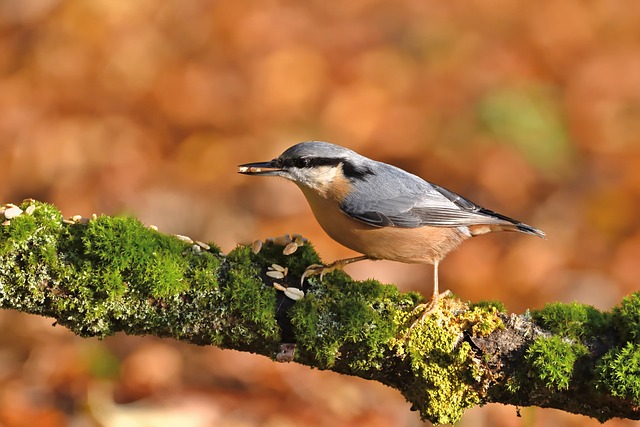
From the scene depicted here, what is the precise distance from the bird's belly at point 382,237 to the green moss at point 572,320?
26.7 inches

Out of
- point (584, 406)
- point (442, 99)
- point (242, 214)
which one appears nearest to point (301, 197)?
point (242, 214)

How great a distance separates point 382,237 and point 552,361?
95 cm

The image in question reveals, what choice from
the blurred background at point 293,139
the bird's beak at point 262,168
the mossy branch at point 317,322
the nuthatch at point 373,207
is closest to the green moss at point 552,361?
the mossy branch at point 317,322

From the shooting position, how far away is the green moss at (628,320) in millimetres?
2829

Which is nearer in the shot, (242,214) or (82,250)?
(82,250)

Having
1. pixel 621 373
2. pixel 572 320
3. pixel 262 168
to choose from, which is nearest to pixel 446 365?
pixel 572 320

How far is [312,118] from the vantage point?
22.5 ft

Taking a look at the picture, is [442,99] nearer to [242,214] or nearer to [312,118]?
[312,118]

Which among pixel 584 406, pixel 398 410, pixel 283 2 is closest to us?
pixel 584 406

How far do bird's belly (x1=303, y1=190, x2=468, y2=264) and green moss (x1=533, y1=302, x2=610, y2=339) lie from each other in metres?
0.68

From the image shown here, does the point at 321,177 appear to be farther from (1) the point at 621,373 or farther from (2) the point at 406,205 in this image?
(1) the point at 621,373

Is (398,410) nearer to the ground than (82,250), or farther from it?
nearer to the ground

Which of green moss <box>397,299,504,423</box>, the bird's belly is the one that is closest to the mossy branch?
green moss <box>397,299,504,423</box>

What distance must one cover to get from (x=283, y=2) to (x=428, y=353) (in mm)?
6192
